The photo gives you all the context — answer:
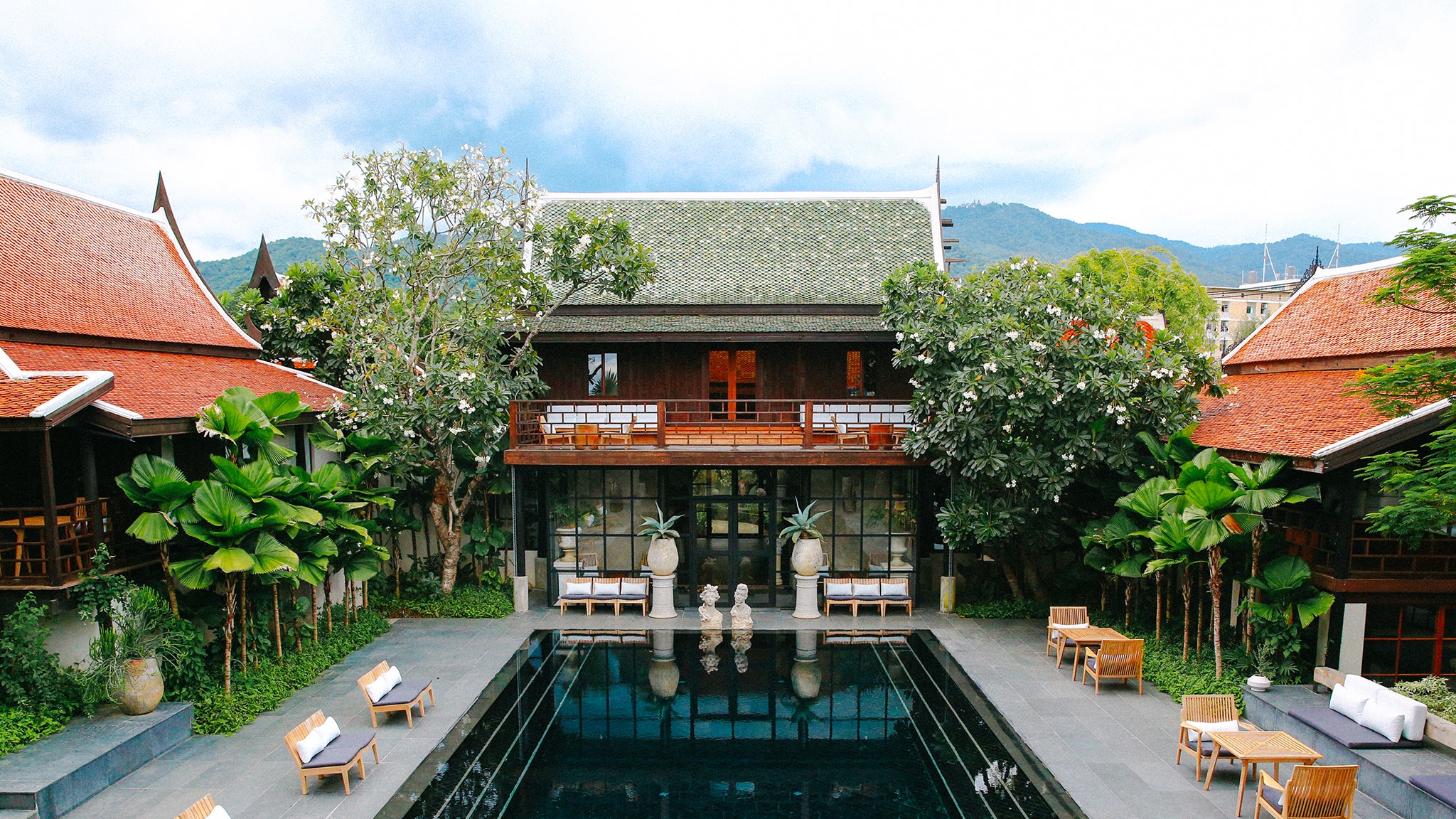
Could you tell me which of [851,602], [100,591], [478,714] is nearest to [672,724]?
[478,714]

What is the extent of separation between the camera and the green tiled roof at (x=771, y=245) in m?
18.3

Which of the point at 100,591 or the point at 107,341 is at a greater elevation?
the point at 107,341

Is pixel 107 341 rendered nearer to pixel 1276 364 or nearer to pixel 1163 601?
pixel 1163 601

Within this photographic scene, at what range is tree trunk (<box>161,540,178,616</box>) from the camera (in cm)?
1031

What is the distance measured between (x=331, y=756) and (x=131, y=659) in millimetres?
3147

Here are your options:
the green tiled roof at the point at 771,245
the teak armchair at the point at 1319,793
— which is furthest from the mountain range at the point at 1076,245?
the teak armchair at the point at 1319,793

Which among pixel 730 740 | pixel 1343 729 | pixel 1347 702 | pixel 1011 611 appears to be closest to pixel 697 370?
pixel 1011 611

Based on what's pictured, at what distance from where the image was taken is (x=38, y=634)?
366 inches

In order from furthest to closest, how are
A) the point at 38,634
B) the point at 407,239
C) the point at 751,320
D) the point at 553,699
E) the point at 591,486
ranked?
the point at 751,320, the point at 591,486, the point at 407,239, the point at 553,699, the point at 38,634

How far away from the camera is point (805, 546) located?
1553 centimetres

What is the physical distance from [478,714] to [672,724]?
275 cm

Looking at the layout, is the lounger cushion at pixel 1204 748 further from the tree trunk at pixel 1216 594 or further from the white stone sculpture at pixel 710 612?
the white stone sculpture at pixel 710 612

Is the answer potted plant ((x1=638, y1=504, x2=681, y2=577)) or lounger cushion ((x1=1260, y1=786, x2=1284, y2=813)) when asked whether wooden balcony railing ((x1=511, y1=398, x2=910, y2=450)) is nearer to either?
potted plant ((x1=638, y1=504, x2=681, y2=577))

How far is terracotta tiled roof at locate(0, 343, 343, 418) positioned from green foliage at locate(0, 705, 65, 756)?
12.0ft
